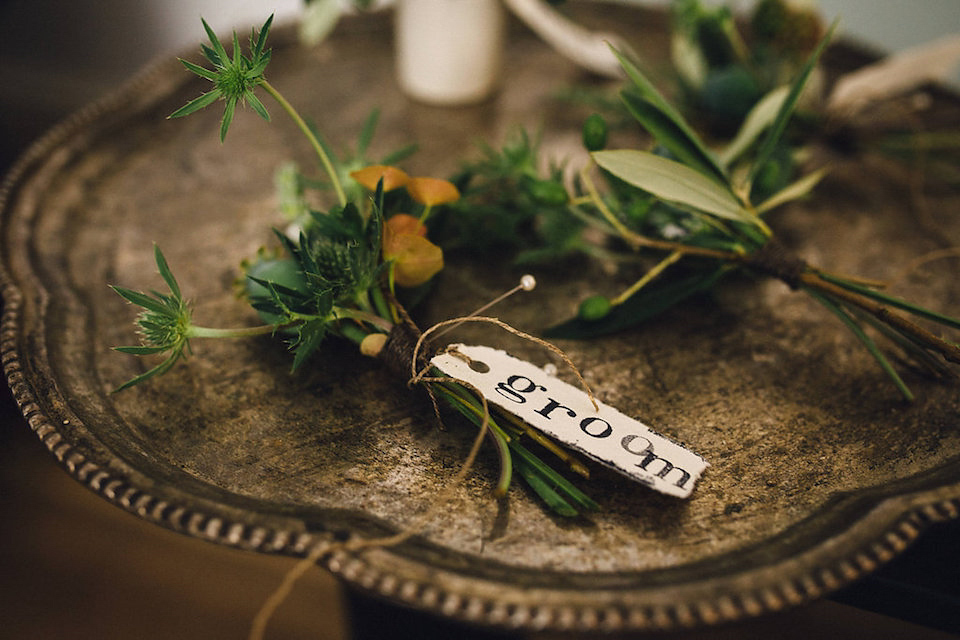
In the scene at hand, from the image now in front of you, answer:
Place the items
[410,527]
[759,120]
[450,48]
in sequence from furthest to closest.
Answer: [450,48] < [759,120] < [410,527]

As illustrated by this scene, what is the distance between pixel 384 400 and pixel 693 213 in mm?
364

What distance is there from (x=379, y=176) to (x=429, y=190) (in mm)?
49

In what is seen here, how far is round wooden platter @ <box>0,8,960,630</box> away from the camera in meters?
0.50

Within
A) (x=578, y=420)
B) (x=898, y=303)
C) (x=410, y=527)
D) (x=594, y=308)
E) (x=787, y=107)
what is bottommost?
(x=410, y=527)

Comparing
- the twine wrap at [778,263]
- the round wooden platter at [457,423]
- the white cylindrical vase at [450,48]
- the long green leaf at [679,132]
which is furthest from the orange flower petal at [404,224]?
the white cylindrical vase at [450,48]

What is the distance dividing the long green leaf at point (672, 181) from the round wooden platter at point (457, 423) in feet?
0.44

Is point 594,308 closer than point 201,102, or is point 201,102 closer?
point 201,102

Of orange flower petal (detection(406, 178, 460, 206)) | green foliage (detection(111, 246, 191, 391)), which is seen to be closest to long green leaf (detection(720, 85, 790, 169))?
orange flower petal (detection(406, 178, 460, 206))

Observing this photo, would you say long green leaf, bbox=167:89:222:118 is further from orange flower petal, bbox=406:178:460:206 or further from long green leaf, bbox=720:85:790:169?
long green leaf, bbox=720:85:790:169

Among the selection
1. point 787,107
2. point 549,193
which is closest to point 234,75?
point 549,193

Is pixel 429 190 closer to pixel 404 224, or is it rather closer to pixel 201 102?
pixel 404 224

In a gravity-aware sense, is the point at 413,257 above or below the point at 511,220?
below

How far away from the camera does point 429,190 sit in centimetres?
67

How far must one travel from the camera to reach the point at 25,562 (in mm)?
1255
